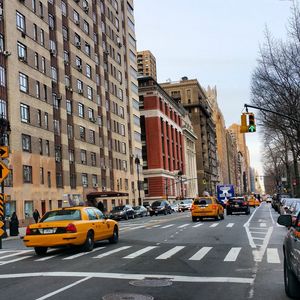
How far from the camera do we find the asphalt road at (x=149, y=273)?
28.5 feet

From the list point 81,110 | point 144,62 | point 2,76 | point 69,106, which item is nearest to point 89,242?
point 2,76

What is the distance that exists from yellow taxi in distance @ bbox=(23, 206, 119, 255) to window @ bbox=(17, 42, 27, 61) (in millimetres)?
33232

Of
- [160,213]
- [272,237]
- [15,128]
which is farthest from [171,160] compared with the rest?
[272,237]

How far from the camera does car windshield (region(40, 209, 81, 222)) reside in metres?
15.8

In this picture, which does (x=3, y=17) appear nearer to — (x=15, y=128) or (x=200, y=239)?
(x=15, y=128)

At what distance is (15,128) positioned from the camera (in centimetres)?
4447

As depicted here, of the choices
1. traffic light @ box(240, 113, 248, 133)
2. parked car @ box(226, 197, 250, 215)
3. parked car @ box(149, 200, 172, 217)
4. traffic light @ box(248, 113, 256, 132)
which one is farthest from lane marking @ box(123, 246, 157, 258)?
parked car @ box(149, 200, 172, 217)

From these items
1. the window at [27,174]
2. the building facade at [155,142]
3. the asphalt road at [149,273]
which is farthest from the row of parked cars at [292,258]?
the building facade at [155,142]

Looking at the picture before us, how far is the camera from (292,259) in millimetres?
7320

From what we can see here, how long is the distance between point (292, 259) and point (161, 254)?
7688 mm

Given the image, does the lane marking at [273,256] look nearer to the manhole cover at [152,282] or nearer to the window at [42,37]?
the manhole cover at [152,282]

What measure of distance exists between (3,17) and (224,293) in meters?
41.2

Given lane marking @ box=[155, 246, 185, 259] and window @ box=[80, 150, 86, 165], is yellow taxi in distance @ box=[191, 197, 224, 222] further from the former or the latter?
window @ box=[80, 150, 86, 165]

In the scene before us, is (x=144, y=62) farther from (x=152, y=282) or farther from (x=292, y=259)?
(x=292, y=259)
